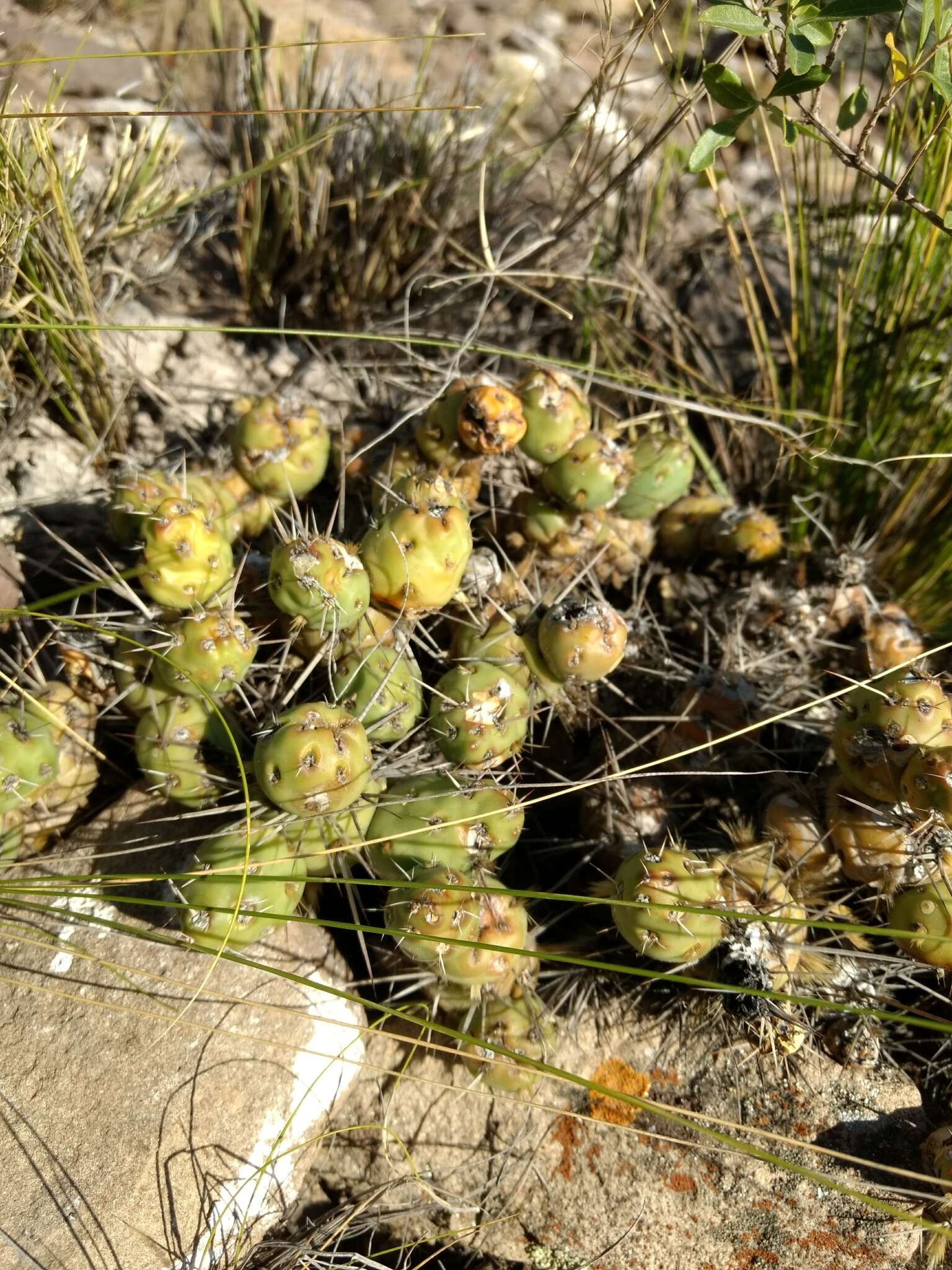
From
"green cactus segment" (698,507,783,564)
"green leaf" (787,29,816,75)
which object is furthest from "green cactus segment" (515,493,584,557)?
"green leaf" (787,29,816,75)

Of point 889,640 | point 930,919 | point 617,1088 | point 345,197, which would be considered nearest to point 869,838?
point 930,919

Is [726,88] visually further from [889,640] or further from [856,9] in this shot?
[889,640]

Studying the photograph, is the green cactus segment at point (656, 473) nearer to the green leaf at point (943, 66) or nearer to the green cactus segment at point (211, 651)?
the green leaf at point (943, 66)

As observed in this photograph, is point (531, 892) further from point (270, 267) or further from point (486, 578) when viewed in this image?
point (270, 267)

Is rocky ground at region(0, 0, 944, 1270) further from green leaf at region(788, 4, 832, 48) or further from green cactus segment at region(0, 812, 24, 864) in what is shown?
green leaf at region(788, 4, 832, 48)

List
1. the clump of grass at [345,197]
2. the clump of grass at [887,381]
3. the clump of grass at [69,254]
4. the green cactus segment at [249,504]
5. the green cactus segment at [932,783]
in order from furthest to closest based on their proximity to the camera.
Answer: the clump of grass at [345,197] → the clump of grass at [887,381] → the green cactus segment at [249,504] → the clump of grass at [69,254] → the green cactus segment at [932,783]

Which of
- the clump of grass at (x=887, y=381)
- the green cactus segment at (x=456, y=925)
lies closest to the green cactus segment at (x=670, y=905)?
the green cactus segment at (x=456, y=925)
